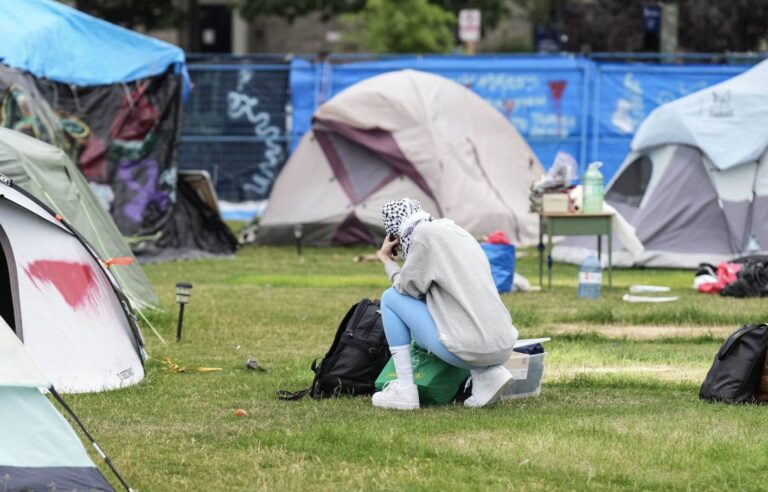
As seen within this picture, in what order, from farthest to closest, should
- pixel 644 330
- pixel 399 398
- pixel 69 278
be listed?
pixel 644 330 < pixel 69 278 < pixel 399 398

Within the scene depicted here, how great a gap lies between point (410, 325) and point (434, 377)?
330 millimetres

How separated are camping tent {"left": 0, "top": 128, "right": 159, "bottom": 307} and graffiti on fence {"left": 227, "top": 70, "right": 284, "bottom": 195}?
11353 mm

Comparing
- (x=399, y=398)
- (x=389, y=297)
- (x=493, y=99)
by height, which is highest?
(x=389, y=297)

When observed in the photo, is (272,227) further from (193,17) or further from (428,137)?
(193,17)

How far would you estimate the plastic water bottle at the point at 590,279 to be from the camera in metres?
14.0

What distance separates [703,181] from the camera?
1727 cm

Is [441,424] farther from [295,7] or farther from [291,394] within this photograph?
[295,7]

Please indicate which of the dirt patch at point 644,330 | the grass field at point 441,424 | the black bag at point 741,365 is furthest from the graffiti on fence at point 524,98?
the black bag at point 741,365

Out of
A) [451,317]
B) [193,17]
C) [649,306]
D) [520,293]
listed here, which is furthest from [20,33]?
[193,17]

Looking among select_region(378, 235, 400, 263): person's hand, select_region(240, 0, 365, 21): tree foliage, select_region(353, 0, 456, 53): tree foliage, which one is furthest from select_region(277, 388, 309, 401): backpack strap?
select_region(240, 0, 365, 21): tree foliage

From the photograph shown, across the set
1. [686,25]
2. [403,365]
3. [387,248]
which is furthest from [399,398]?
[686,25]

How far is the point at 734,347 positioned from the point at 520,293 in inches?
258

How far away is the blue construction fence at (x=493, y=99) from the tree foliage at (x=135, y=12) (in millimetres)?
13915

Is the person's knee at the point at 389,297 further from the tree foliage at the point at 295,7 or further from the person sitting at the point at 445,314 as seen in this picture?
the tree foliage at the point at 295,7
